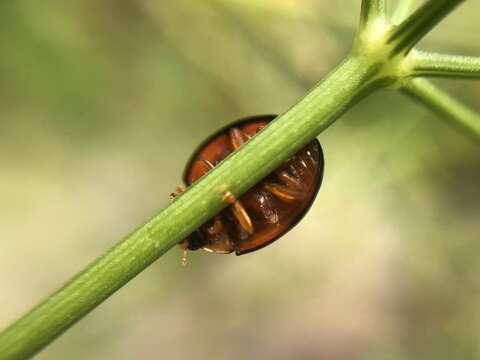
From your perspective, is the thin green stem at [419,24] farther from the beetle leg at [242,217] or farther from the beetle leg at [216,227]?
the beetle leg at [216,227]

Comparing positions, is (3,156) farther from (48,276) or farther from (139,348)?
(139,348)

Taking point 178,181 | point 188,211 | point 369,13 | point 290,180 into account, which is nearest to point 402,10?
point 369,13

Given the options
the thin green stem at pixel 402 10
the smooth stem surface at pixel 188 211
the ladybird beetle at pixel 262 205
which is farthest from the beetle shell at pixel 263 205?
the thin green stem at pixel 402 10

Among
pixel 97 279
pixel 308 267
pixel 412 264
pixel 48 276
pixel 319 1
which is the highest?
pixel 319 1

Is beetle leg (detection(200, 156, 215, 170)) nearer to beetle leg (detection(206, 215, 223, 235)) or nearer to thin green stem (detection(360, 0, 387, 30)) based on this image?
beetle leg (detection(206, 215, 223, 235))

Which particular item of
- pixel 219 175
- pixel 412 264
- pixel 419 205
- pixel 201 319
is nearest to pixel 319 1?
A: pixel 419 205
